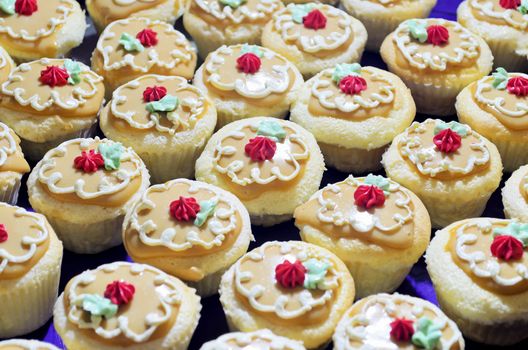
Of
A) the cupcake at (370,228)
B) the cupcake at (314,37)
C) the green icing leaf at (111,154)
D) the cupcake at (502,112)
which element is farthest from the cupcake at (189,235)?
the cupcake at (502,112)

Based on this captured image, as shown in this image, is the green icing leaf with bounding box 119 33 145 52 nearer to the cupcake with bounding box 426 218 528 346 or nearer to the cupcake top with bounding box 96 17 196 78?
the cupcake top with bounding box 96 17 196 78

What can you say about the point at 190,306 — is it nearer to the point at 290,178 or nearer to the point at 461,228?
the point at 290,178

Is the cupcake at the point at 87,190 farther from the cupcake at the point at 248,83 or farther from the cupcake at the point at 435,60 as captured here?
the cupcake at the point at 435,60

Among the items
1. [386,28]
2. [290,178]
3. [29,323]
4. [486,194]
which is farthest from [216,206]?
[386,28]

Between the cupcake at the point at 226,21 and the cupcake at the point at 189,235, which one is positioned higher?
the cupcake at the point at 226,21

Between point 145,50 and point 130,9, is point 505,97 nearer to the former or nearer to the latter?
point 145,50

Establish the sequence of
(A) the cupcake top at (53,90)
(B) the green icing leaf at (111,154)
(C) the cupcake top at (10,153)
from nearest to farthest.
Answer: (B) the green icing leaf at (111,154), (C) the cupcake top at (10,153), (A) the cupcake top at (53,90)

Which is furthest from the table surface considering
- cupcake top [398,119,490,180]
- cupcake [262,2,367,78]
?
cupcake [262,2,367,78]
